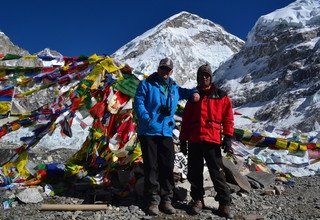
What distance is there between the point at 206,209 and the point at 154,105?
1625 millimetres

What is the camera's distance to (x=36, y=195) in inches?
243

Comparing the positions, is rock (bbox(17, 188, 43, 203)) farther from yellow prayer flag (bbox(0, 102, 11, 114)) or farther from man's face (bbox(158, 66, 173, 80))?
man's face (bbox(158, 66, 173, 80))

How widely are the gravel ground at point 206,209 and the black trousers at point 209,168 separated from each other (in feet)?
0.88

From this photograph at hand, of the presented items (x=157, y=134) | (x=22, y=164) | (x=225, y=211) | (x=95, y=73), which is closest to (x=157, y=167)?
(x=157, y=134)

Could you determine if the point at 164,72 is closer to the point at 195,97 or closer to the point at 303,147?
the point at 195,97

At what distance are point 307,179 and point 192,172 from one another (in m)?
4.30

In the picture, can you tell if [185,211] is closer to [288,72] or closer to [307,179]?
[307,179]

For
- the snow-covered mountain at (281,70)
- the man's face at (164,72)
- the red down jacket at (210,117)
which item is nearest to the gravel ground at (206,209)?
the red down jacket at (210,117)

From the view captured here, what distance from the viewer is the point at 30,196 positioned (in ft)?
20.1

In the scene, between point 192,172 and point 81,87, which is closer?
point 192,172

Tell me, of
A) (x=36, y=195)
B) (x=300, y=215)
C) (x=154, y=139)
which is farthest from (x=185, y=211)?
(x=36, y=195)

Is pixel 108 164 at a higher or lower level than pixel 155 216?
higher

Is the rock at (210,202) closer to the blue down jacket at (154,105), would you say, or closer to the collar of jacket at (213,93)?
the blue down jacket at (154,105)

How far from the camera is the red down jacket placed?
5578mm
